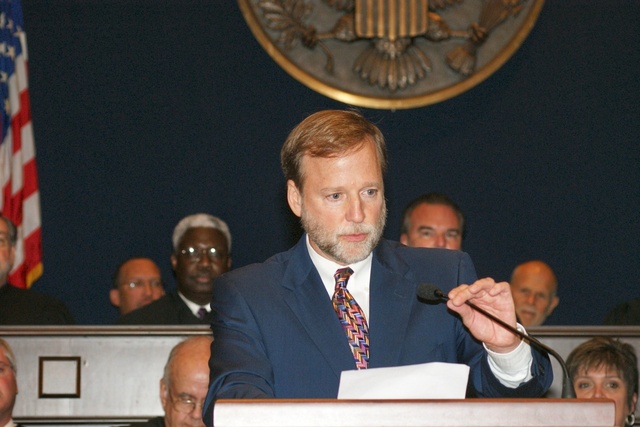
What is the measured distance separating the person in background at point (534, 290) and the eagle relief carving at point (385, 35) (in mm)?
1505

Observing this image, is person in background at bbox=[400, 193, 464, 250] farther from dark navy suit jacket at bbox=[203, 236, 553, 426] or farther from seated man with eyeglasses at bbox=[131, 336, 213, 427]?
dark navy suit jacket at bbox=[203, 236, 553, 426]

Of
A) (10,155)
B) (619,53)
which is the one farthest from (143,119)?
(619,53)

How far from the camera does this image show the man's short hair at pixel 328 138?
259 cm

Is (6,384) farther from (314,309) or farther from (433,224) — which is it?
(433,224)

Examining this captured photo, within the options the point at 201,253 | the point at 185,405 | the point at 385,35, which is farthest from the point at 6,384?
the point at 385,35

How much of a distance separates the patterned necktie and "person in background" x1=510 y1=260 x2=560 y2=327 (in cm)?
433

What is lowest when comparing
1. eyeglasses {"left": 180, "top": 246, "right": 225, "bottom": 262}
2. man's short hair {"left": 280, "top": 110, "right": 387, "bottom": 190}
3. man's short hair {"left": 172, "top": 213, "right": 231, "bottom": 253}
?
man's short hair {"left": 280, "top": 110, "right": 387, "bottom": 190}

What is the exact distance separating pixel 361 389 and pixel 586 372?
2677 millimetres

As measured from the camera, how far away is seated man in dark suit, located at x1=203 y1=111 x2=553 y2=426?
2.48 metres

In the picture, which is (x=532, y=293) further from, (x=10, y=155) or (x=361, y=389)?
(x=361, y=389)

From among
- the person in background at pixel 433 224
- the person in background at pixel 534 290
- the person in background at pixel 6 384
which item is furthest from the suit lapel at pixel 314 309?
the person in background at pixel 534 290

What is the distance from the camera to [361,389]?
223 centimetres

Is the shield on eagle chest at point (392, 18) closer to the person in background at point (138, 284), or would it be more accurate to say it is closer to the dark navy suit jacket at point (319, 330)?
the person in background at point (138, 284)

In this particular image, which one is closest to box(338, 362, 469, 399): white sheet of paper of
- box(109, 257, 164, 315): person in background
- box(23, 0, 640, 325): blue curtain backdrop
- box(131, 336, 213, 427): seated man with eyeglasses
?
box(131, 336, 213, 427): seated man with eyeglasses
